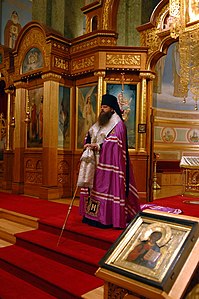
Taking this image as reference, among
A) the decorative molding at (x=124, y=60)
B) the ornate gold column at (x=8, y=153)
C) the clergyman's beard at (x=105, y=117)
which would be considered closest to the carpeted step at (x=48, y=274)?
the clergyman's beard at (x=105, y=117)

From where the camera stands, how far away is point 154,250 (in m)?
1.88

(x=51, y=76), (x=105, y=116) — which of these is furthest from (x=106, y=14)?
(x=105, y=116)

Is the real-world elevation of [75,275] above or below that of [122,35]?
below

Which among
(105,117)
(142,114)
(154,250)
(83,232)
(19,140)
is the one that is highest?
(142,114)

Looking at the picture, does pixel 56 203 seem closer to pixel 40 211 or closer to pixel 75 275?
pixel 40 211

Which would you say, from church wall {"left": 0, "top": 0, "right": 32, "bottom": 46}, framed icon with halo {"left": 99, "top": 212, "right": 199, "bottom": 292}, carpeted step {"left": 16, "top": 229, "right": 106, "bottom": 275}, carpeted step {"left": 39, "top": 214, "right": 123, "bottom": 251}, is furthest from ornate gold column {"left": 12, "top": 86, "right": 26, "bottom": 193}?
framed icon with halo {"left": 99, "top": 212, "right": 199, "bottom": 292}

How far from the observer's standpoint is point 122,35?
9023mm

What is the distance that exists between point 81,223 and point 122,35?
629 cm

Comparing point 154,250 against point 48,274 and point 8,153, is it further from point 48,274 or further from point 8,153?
point 8,153

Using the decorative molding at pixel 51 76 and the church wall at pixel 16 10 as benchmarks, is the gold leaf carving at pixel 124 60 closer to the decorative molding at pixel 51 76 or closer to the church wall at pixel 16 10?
the decorative molding at pixel 51 76

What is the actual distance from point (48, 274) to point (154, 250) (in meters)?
2.08

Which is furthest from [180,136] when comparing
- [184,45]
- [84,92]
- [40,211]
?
[40,211]

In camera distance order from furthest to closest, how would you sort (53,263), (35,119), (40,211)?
(35,119), (40,211), (53,263)

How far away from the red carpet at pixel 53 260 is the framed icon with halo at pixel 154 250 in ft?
4.49
